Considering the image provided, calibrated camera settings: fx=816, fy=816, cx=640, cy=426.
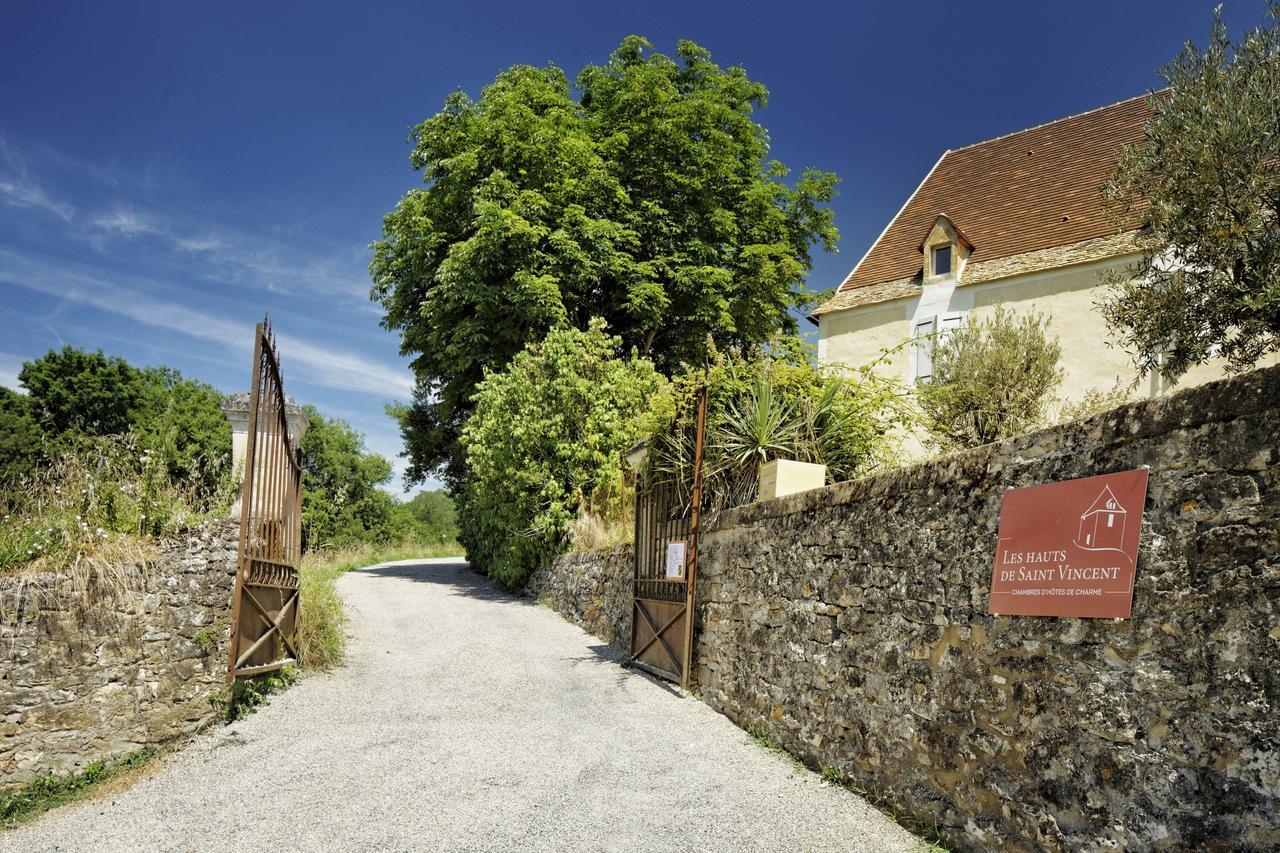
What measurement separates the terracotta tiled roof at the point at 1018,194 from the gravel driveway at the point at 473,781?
14620 millimetres

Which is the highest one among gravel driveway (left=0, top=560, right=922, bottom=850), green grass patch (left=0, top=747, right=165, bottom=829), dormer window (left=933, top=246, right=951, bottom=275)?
dormer window (left=933, top=246, right=951, bottom=275)

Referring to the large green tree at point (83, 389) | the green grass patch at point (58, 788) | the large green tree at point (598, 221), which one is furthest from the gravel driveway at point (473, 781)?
the large green tree at point (83, 389)

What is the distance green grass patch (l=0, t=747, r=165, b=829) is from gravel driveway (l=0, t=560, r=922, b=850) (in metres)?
0.26

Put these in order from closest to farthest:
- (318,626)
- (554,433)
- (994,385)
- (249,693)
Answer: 1. (249,693)
2. (318,626)
3. (994,385)
4. (554,433)

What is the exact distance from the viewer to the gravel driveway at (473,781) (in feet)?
16.8

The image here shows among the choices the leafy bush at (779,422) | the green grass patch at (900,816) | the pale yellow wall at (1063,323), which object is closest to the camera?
the green grass patch at (900,816)

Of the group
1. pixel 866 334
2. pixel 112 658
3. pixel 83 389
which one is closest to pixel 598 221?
pixel 866 334

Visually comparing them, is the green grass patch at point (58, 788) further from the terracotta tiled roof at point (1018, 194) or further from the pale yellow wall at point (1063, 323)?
the terracotta tiled roof at point (1018, 194)

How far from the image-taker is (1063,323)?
55.0 ft

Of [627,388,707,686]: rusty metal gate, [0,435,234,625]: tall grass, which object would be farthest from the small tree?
[0,435,234,625]: tall grass

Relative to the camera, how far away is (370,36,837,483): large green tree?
17.7 m

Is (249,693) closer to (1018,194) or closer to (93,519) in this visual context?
(93,519)

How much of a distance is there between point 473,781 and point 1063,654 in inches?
167

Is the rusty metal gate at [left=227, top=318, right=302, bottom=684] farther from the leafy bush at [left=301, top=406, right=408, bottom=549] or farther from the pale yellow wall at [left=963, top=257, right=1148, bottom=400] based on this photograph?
the leafy bush at [left=301, top=406, right=408, bottom=549]
